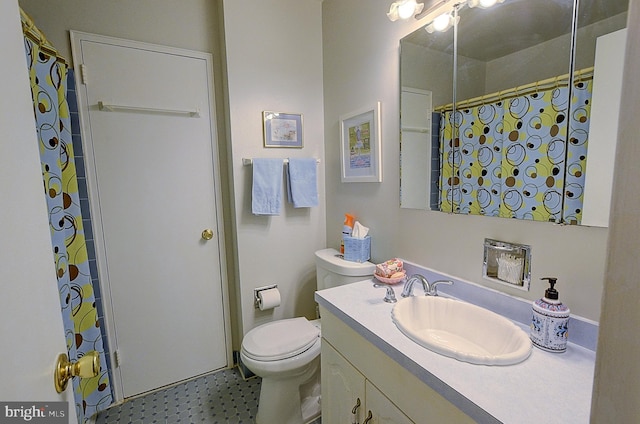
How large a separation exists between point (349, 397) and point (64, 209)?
1502mm

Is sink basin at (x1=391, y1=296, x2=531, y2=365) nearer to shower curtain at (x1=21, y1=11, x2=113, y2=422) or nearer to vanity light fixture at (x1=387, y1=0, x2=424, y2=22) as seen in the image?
vanity light fixture at (x1=387, y1=0, x2=424, y2=22)

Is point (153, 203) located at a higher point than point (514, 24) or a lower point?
lower

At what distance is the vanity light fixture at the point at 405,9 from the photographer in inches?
47.9

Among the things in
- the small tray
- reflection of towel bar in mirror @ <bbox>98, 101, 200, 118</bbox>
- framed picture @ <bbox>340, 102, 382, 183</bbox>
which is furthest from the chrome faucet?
reflection of towel bar in mirror @ <bbox>98, 101, 200, 118</bbox>

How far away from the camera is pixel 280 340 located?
1.57 meters

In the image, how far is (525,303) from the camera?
96 centimetres

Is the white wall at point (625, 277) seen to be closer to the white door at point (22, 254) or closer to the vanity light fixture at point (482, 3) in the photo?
the white door at point (22, 254)

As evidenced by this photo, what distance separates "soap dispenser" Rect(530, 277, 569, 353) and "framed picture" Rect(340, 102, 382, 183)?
0.93m

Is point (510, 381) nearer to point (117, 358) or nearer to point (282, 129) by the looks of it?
point (282, 129)

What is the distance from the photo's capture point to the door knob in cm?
57

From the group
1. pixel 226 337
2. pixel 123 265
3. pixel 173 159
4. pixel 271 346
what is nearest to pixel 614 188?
pixel 271 346

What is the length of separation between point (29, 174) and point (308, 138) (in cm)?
165
